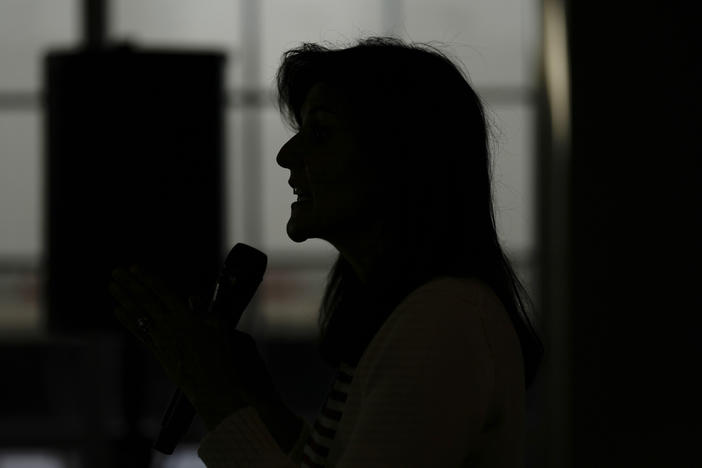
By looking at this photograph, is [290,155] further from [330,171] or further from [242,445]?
[242,445]

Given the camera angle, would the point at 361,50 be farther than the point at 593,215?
No

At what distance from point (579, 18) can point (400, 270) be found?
2.66 metres

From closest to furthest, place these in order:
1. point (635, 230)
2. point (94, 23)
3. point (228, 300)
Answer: point (228, 300)
point (635, 230)
point (94, 23)

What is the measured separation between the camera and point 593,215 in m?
3.55

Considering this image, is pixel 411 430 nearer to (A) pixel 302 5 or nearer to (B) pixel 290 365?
(A) pixel 302 5

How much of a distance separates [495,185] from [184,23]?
299 cm

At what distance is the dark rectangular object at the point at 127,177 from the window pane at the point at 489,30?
220 cm

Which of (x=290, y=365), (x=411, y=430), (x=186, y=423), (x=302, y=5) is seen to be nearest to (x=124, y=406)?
(x=186, y=423)

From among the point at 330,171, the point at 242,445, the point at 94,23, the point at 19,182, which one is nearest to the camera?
the point at 242,445

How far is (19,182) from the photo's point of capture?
189 inches

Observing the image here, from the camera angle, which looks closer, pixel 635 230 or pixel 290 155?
pixel 290 155

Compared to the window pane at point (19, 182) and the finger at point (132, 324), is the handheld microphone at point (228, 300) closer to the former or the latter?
the finger at point (132, 324)

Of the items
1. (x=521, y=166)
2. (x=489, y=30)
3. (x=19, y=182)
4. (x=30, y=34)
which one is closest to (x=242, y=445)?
(x=521, y=166)

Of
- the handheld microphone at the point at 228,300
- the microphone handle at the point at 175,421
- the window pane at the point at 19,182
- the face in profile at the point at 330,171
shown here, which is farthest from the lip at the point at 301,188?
the window pane at the point at 19,182
